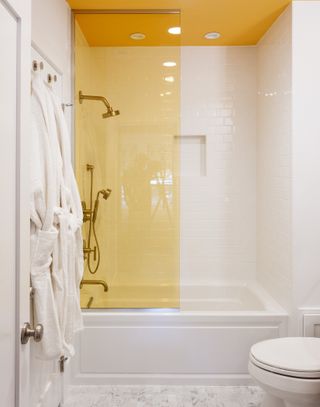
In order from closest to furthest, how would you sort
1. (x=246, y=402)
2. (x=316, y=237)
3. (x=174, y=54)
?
(x=246, y=402)
(x=316, y=237)
(x=174, y=54)

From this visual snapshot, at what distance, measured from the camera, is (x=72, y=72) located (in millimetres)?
3031

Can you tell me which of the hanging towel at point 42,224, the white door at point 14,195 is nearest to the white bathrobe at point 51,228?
the hanging towel at point 42,224

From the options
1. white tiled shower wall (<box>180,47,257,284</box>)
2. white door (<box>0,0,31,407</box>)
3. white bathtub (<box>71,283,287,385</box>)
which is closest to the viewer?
white door (<box>0,0,31,407</box>)

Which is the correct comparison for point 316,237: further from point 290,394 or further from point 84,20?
point 84,20

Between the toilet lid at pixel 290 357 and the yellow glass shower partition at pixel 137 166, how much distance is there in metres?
1.05

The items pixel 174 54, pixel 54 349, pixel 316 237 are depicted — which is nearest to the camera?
pixel 54 349

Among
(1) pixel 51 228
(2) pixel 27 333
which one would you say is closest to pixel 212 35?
(1) pixel 51 228

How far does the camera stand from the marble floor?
267cm

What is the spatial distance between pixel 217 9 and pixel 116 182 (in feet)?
4.75

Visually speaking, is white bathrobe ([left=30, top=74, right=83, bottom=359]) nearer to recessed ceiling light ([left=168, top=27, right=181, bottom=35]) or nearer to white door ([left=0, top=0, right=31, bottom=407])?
white door ([left=0, top=0, right=31, bottom=407])

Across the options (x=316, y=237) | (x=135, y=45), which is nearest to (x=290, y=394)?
Result: (x=316, y=237)

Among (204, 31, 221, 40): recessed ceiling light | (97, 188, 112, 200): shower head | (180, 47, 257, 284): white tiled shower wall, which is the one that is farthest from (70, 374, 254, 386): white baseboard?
(204, 31, 221, 40): recessed ceiling light

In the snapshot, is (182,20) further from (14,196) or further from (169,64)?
(14,196)

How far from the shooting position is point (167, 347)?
2.92 m
